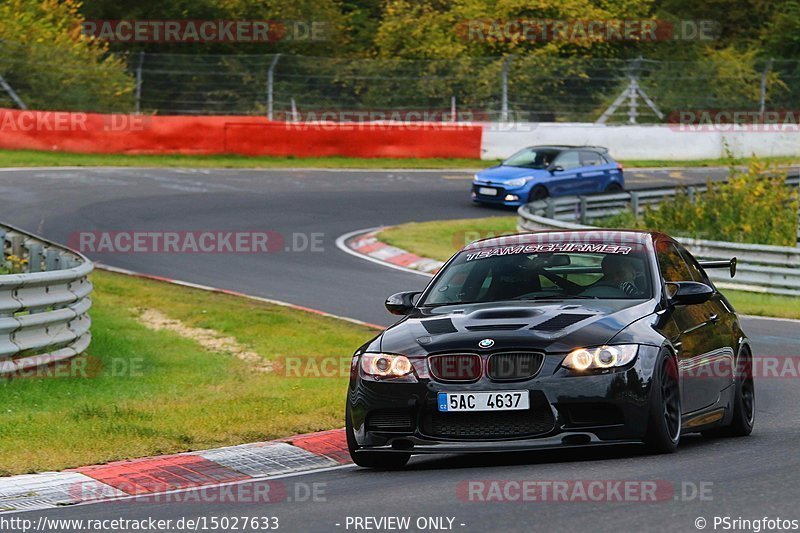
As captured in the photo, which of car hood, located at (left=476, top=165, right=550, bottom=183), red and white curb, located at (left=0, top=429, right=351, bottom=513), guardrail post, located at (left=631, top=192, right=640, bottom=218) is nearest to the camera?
red and white curb, located at (left=0, top=429, right=351, bottom=513)

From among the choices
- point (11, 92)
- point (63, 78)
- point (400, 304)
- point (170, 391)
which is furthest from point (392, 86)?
point (400, 304)

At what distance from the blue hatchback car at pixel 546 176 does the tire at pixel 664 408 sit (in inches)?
864

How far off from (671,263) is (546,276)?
99 cm

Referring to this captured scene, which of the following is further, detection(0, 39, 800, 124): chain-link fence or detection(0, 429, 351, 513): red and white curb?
detection(0, 39, 800, 124): chain-link fence

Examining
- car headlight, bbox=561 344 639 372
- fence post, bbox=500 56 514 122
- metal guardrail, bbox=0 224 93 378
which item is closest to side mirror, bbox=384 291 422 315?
car headlight, bbox=561 344 639 372

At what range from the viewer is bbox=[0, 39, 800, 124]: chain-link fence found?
3803 centimetres

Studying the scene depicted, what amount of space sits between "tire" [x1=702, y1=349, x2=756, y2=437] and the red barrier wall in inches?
1086

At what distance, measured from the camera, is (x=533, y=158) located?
3281cm

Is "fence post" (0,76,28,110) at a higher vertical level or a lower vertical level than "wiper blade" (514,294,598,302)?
lower

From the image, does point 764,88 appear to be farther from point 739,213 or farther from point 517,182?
point 739,213

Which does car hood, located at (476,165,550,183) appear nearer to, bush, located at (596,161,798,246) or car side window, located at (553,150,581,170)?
car side window, located at (553,150,581,170)

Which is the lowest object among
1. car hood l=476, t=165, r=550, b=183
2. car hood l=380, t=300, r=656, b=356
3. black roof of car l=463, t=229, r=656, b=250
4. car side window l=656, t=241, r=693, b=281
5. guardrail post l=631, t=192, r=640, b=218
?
guardrail post l=631, t=192, r=640, b=218

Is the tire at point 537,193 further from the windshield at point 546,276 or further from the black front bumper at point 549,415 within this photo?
the black front bumper at point 549,415

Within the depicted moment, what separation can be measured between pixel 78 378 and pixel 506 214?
1860 cm
